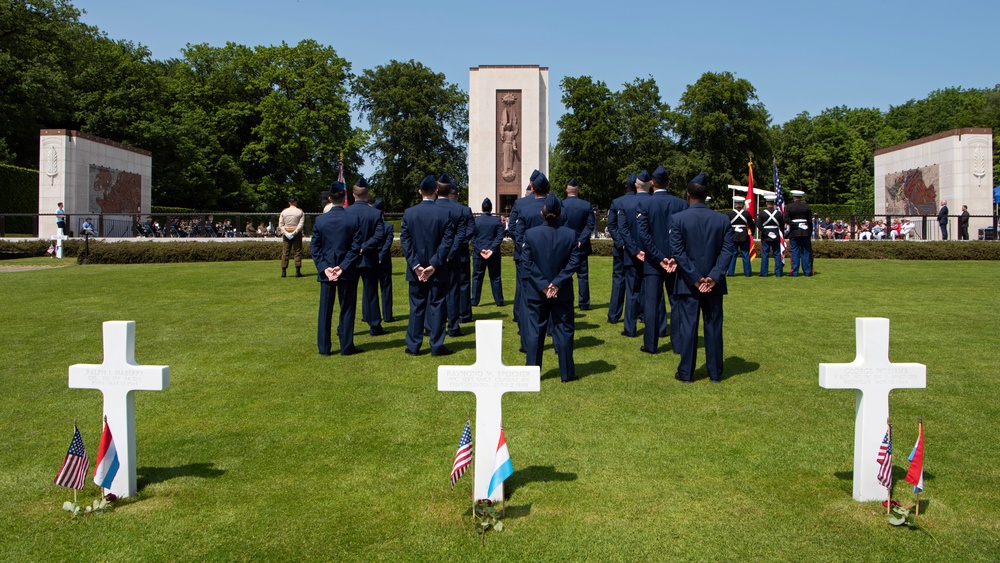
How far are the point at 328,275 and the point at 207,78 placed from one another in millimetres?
56582

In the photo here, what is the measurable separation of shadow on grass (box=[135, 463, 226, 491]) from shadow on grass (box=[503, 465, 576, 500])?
6.72 feet

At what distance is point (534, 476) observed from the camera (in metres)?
5.32

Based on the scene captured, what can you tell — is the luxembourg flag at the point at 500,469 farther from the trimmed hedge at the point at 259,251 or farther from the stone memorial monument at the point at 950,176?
the stone memorial monument at the point at 950,176

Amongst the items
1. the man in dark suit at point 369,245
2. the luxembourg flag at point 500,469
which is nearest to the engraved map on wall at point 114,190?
the man in dark suit at point 369,245

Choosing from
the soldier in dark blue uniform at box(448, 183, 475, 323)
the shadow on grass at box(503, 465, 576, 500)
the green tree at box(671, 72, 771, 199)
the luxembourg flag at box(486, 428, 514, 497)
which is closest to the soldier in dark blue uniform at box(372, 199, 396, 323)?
the soldier in dark blue uniform at box(448, 183, 475, 323)

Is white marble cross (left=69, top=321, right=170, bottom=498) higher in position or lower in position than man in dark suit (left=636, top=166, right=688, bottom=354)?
lower

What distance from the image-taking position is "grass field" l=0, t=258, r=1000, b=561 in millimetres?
4336

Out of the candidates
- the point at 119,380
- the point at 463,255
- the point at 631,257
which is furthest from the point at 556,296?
the point at 119,380

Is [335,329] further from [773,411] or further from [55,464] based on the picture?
[773,411]

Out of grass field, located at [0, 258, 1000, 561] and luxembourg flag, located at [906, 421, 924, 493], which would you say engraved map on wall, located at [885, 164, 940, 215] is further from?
luxembourg flag, located at [906, 421, 924, 493]

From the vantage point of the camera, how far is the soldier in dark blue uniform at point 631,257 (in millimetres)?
10523

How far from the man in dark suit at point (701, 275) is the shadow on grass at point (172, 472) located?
4.78m

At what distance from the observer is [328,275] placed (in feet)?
31.1

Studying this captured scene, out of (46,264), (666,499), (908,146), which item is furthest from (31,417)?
(908,146)
